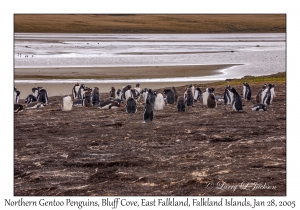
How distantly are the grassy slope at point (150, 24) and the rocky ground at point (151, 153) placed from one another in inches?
2130

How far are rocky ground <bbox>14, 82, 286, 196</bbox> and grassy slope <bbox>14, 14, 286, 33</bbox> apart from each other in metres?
54.1

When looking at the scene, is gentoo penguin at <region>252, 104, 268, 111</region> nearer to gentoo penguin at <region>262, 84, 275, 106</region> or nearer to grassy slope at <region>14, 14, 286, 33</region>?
gentoo penguin at <region>262, 84, 275, 106</region>

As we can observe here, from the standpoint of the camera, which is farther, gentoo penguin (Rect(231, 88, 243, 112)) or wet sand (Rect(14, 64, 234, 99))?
wet sand (Rect(14, 64, 234, 99))

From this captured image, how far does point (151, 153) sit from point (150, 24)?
6367 centimetres

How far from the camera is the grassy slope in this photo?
67.1 m

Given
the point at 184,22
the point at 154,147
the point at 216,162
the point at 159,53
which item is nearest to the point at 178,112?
the point at 154,147

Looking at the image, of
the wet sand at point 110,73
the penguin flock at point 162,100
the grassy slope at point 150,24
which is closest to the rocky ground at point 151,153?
the penguin flock at point 162,100

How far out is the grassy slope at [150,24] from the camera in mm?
67062

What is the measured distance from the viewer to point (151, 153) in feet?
32.4

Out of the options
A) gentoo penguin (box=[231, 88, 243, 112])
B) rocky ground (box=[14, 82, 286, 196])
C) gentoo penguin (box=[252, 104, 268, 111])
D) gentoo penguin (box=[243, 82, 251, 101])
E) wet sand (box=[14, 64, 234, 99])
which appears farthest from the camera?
wet sand (box=[14, 64, 234, 99])

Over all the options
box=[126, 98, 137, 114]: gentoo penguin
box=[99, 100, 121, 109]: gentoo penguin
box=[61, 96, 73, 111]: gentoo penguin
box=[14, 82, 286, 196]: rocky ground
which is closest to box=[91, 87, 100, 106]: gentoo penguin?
box=[99, 100, 121, 109]: gentoo penguin

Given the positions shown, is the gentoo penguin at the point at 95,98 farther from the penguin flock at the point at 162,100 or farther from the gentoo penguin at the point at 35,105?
the gentoo penguin at the point at 35,105

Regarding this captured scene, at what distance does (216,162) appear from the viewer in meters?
9.30

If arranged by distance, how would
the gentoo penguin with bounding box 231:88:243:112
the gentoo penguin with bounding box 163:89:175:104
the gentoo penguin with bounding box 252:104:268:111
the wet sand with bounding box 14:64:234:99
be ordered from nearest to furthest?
the gentoo penguin with bounding box 231:88:243:112
the gentoo penguin with bounding box 252:104:268:111
the gentoo penguin with bounding box 163:89:175:104
the wet sand with bounding box 14:64:234:99
